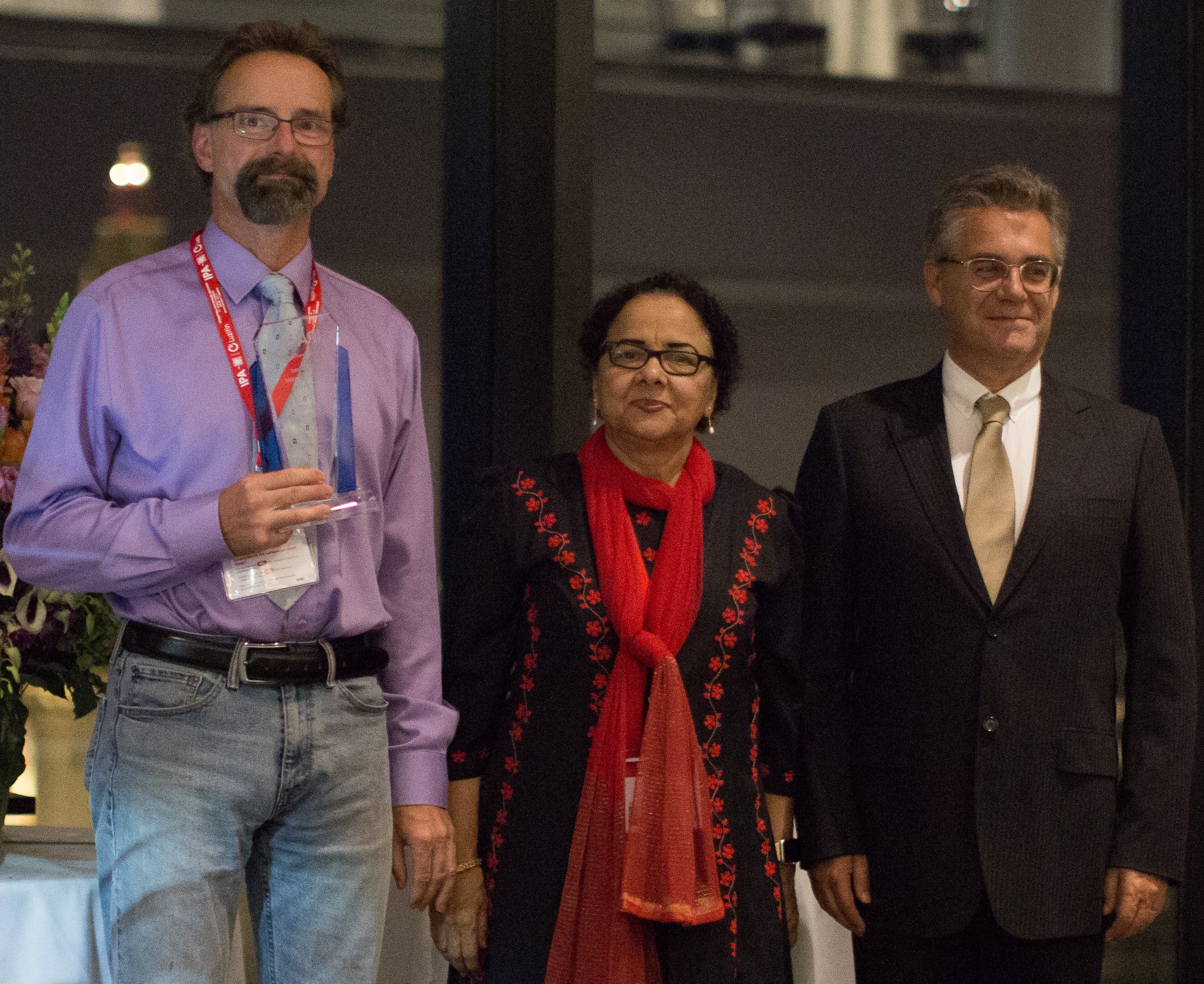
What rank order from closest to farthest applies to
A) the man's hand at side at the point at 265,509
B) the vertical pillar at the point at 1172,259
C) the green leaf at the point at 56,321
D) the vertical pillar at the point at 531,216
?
the man's hand at side at the point at 265,509 < the green leaf at the point at 56,321 < the vertical pillar at the point at 531,216 < the vertical pillar at the point at 1172,259

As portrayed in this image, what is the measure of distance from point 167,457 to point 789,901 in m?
1.17

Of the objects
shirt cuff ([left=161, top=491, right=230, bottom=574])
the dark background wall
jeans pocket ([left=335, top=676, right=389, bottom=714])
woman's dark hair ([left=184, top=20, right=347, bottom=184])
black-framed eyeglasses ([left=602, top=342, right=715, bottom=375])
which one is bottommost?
jeans pocket ([left=335, top=676, right=389, bottom=714])

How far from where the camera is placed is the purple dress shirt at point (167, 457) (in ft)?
5.66

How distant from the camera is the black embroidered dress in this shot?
2.09 meters

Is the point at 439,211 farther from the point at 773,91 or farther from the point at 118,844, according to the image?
the point at 773,91

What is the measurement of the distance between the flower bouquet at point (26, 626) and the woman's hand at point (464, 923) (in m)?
0.65

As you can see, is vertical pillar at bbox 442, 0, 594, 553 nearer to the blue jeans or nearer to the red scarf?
the red scarf

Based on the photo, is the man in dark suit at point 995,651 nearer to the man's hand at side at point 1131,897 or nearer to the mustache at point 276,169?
the man's hand at side at point 1131,897

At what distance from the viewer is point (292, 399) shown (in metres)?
1.79

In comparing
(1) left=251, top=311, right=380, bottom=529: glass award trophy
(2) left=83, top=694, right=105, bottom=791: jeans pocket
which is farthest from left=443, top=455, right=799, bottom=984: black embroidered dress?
(2) left=83, top=694, right=105, bottom=791: jeans pocket

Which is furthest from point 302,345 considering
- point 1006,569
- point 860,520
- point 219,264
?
point 1006,569

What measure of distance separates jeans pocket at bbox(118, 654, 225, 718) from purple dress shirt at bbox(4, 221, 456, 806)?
59 millimetres

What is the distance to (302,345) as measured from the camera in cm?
179

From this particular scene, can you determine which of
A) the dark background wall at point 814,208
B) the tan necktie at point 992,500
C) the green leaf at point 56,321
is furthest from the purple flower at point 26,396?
the dark background wall at point 814,208
